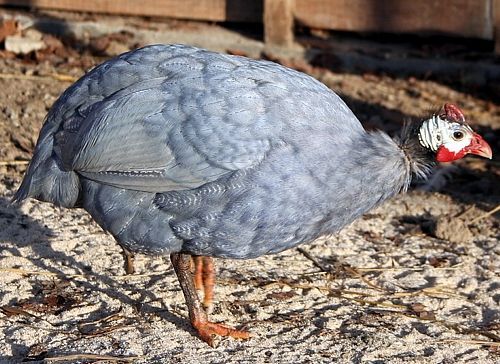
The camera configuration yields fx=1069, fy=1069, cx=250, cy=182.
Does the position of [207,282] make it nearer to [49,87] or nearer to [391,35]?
[49,87]

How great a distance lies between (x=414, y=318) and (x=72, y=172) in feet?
5.01

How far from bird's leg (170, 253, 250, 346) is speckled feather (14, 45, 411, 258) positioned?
191 millimetres

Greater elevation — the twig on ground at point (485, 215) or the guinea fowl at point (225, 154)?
the guinea fowl at point (225, 154)

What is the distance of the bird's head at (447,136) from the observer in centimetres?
402

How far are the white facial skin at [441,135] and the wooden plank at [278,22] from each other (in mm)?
3430

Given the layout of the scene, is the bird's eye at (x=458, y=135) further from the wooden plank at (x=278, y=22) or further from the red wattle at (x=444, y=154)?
the wooden plank at (x=278, y=22)

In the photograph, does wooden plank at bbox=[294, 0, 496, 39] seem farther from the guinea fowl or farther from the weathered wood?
the guinea fowl

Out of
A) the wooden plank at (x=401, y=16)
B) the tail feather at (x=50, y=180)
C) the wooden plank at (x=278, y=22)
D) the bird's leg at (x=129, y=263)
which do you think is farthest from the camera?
the wooden plank at (x=278, y=22)

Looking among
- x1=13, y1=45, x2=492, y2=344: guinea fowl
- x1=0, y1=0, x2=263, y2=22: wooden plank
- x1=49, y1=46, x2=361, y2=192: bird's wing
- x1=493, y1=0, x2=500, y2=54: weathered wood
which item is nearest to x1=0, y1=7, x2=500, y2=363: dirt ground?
x1=13, y1=45, x2=492, y2=344: guinea fowl

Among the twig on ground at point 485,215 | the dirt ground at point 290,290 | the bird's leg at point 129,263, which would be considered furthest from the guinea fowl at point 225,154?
the twig on ground at point 485,215

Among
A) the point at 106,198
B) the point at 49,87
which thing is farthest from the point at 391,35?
the point at 106,198

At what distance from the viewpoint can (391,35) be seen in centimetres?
748

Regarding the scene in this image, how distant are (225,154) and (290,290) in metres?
1.02

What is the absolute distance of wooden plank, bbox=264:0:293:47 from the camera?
7.30 metres
